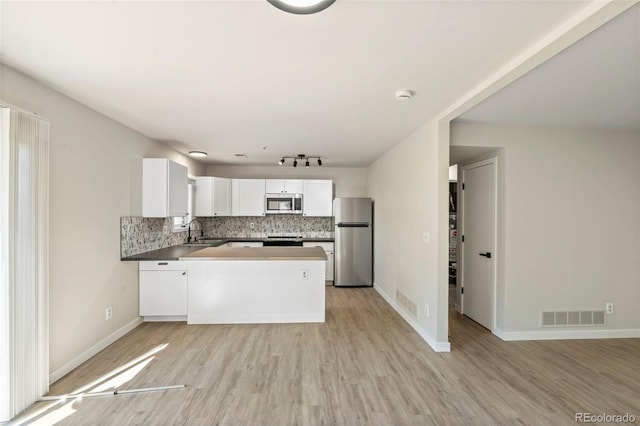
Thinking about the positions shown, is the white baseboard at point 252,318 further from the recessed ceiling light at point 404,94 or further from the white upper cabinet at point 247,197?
the recessed ceiling light at point 404,94

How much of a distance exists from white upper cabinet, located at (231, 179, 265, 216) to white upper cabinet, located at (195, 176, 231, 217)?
25cm

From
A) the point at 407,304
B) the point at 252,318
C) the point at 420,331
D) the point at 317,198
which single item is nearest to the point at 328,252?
the point at 317,198

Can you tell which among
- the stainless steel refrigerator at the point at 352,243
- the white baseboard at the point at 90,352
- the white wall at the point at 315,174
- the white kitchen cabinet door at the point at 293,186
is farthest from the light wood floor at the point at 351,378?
the white wall at the point at 315,174

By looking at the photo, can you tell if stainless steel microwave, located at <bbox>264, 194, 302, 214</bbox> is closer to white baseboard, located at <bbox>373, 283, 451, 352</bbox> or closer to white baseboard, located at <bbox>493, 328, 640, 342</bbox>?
white baseboard, located at <bbox>373, 283, 451, 352</bbox>

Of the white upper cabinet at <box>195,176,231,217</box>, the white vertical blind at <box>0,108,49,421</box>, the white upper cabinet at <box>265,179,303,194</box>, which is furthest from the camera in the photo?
the white upper cabinet at <box>265,179,303,194</box>

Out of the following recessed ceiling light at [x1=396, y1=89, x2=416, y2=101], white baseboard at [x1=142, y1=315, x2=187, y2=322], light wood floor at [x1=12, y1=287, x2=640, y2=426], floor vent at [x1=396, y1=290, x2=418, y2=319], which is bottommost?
light wood floor at [x1=12, y1=287, x2=640, y2=426]

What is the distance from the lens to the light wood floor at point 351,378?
2.00m

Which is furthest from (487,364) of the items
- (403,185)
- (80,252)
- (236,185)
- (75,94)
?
(236,185)

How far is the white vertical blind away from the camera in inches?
75.0

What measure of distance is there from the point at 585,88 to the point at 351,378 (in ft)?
9.92

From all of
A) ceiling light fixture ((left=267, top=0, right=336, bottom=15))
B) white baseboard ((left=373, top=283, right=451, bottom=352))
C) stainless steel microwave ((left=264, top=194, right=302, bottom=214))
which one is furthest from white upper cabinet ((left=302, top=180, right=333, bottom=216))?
ceiling light fixture ((left=267, top=0, right=336, bottom=15))

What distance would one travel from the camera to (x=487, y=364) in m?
2.71

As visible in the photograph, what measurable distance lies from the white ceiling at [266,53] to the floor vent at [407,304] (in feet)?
7.41

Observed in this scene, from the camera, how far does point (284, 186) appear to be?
589cm
